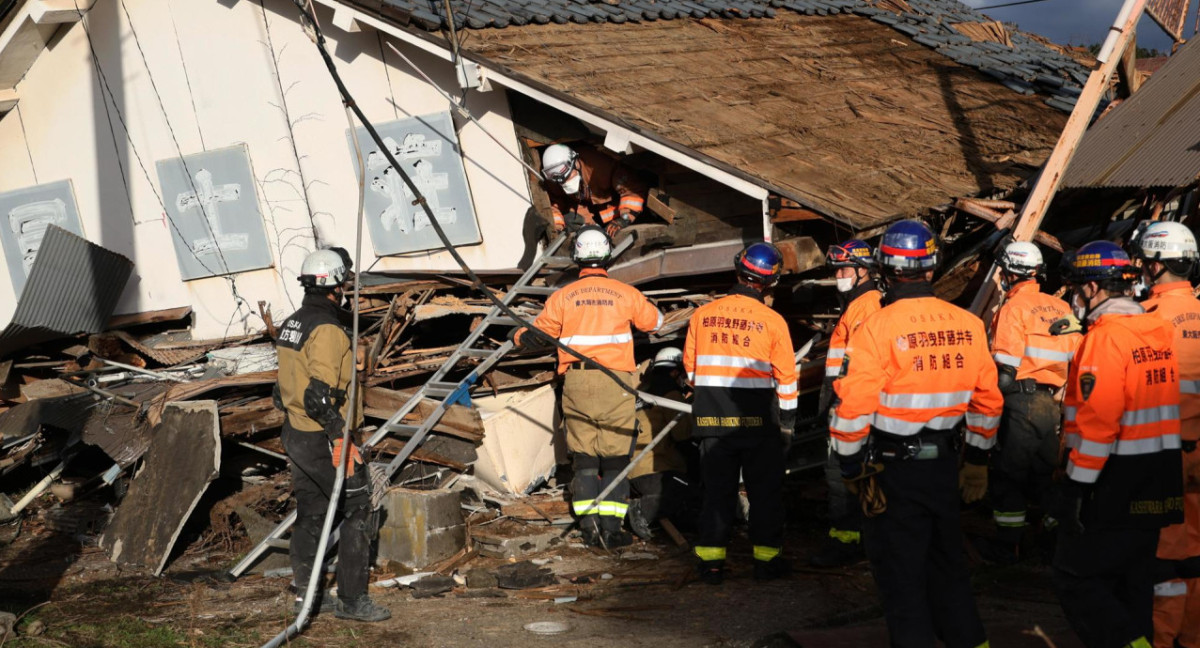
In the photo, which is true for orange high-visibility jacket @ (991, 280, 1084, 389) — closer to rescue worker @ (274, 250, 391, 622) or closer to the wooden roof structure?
the wooden roof structure

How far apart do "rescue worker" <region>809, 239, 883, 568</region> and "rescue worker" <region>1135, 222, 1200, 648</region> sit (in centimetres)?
204

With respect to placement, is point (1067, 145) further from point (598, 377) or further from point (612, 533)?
point (612, 533)

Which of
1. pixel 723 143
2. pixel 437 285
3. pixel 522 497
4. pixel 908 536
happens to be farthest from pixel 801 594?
pixel 437 285

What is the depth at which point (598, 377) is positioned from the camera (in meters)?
8.21

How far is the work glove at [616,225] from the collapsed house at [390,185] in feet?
0.85

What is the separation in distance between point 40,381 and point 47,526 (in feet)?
5.25

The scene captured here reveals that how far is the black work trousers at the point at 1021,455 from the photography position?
7.35 meters

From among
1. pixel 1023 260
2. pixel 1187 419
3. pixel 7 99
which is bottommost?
pixel 1187 419

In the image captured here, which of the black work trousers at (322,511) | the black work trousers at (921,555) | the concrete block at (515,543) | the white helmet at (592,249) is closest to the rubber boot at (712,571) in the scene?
the concrete block at (515,543)

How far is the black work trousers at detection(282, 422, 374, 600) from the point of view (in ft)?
22.6

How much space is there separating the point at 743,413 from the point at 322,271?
2.97m

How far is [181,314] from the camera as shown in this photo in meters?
11.6

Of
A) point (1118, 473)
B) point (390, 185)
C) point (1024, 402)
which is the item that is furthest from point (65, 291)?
point (1118, 473)

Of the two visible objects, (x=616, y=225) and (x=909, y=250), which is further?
(x=616, y=225)
